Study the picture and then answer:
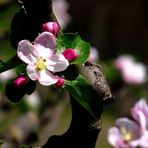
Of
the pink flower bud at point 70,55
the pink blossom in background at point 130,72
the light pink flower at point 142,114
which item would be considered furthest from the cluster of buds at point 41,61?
the pink blossom in background at point 130,72

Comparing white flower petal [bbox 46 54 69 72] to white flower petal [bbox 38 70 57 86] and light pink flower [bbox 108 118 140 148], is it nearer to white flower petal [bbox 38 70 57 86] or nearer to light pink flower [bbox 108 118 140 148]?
white flower petal [bbox 38 70 57 86]

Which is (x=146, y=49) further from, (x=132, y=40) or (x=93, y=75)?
(x=93, y=75)

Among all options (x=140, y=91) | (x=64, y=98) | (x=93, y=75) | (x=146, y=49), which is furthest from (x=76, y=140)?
(x=146, y=49)

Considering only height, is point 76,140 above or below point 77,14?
above

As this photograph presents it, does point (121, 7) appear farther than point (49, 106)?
Yes

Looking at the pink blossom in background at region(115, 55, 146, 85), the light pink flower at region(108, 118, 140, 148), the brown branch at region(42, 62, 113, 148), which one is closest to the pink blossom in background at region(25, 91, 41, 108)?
the pink blossom in background at region(115, 55, 146, 85)

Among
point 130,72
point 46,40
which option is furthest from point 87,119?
point 130,72
